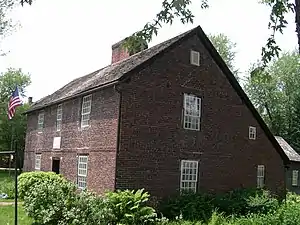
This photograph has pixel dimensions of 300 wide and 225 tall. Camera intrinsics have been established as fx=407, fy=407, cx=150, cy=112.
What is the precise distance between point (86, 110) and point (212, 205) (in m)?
7.48

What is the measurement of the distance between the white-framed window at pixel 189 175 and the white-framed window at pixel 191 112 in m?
1.70

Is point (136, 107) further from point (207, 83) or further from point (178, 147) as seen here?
point (207, 83)

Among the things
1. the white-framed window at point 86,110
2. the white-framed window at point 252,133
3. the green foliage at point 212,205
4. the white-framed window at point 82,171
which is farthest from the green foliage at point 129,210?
the white-framed window at point 252,133

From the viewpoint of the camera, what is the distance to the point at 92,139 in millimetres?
18922

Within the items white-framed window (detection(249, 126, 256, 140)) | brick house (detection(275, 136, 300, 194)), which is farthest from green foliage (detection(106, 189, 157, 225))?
brick house (detection(275, 136, 300, 194))

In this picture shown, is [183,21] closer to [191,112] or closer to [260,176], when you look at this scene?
[191,112]

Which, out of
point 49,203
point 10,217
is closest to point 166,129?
point 49,203

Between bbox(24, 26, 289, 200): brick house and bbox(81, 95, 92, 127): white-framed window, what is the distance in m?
0.05

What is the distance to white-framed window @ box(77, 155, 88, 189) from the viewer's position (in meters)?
19.4

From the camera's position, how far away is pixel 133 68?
1733 centimetres

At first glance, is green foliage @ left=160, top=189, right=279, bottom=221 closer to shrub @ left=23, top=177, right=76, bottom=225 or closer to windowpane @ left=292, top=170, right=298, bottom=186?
shrub @ left=23, top=177, right=76, bottom=225

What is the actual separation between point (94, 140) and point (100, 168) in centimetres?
153

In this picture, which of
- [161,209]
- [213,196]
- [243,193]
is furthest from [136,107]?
[243,193]

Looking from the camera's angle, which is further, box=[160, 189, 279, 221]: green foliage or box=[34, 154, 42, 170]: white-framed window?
box=[34, 154, 42, 170]: white-framed window
